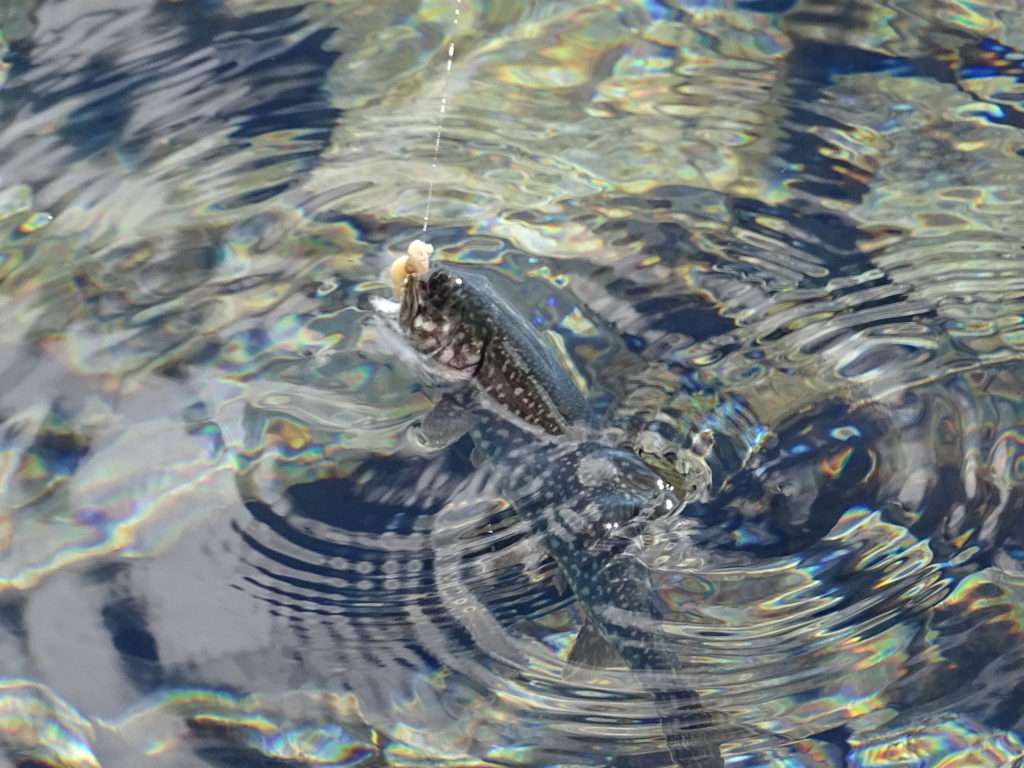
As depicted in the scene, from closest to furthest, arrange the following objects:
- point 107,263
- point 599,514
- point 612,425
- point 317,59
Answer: point 599,514
point 612,425
point 107,263
point 317,59

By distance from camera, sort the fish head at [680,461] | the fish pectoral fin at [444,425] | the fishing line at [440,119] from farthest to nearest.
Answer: the fishing line at [440,119], the fish pectoral fin at [444,425], the fish head at [680,461]

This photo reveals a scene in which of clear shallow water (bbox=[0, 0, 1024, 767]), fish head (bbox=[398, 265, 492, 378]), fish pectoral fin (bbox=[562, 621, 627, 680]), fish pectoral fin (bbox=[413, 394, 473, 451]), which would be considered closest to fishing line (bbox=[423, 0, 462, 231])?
clear shallow water (bbox=[0, 0, 1024, 767])

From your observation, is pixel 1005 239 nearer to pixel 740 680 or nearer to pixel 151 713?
pixel 740 680

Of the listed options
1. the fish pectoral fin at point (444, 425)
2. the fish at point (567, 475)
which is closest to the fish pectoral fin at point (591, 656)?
the fish at point (567, 475)

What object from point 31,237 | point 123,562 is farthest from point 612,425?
point 31,237

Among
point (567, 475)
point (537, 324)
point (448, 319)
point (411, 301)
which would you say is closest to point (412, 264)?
point (411, 301)

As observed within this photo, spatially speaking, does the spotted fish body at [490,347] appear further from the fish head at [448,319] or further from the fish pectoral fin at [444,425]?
the fish pectoral fin at [444,425]
